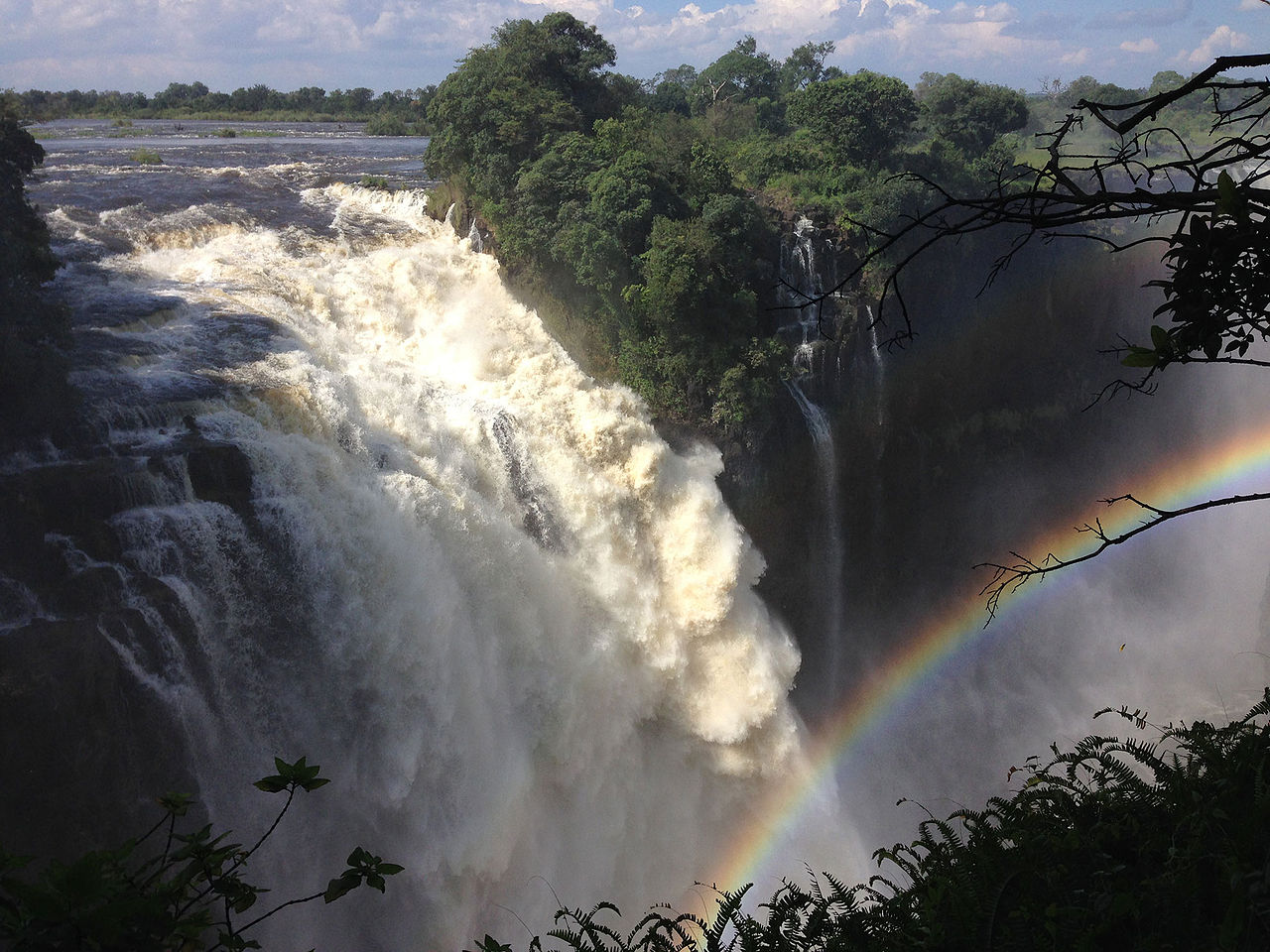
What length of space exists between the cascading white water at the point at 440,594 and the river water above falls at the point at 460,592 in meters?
0.05

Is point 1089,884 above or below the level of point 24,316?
above

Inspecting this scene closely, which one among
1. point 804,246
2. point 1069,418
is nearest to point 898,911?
point 804,246

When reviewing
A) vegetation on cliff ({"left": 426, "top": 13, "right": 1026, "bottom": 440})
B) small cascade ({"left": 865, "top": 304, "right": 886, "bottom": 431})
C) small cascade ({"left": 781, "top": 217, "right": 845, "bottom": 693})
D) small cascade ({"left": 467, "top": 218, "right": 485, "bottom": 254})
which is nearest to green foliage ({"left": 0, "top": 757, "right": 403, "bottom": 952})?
vegetation on cliff ({"left": 426, "top": 13, "right": 1026, "bottom": 440})

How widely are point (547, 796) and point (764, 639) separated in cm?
519

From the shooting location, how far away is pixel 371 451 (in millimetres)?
13320

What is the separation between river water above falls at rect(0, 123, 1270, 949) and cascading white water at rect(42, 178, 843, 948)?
52 millimetres

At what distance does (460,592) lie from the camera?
44.0 feet

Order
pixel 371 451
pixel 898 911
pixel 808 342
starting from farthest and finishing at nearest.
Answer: pixel 808 342 → pixel 371 451 → pixel 898 911

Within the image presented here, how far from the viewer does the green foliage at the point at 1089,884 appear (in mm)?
3686

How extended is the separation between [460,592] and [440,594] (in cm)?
56

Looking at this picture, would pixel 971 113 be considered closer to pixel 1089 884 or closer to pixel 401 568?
pixel 401 568

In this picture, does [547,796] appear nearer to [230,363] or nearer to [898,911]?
[230,363]

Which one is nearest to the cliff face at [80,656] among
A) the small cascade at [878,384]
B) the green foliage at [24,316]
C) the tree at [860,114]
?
the green foliage at [24,316]

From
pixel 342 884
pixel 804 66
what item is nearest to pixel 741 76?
pixel 804 66
